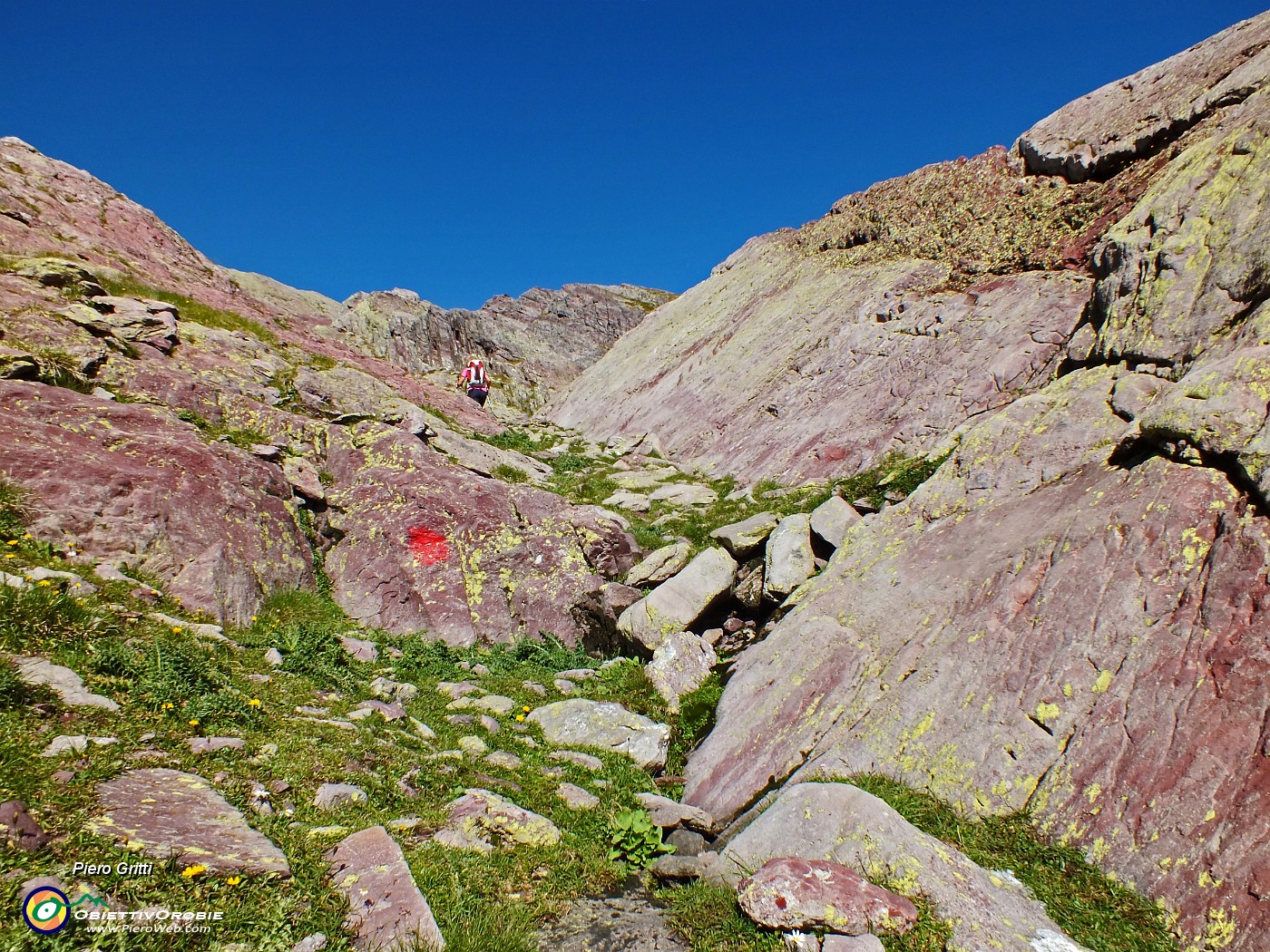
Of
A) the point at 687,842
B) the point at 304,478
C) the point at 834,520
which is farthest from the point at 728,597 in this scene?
the point at 304,478

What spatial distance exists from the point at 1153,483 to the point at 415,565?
14768 mm

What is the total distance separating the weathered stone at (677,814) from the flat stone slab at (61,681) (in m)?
6.72

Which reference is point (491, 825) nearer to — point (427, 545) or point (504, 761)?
point (504, 761)

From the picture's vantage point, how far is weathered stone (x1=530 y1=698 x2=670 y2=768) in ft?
36.2

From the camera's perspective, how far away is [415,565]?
1595 centimetres

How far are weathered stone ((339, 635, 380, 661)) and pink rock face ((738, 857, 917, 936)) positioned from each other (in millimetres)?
8950

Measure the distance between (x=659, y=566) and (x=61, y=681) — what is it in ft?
40.5

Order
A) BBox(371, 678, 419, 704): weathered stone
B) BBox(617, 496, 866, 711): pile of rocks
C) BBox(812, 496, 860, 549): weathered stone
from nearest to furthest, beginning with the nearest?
BBox(371, 678, 419, 704): weathered stone → BBox(617, 496, 866, 711): pile of rocks → BBox(812, 496, 860, 549): weathered stone

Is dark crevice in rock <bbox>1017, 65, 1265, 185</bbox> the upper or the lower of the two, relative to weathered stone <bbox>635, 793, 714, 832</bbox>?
upper

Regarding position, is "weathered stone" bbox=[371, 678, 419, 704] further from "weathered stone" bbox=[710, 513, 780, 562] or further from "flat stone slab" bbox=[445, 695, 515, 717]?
"weathered stone" bbox=[710, 513, 780, 562]

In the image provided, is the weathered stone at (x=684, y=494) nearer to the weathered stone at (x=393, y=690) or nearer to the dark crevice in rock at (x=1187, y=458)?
the weathered stone at (x=393, y=690)

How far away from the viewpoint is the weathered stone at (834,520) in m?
14.4

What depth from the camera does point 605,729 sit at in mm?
11523

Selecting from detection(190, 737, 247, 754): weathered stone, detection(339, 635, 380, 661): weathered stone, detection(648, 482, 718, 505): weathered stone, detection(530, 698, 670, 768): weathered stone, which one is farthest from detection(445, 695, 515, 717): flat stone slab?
detection(648, 482, 718, 505): weathered stone
